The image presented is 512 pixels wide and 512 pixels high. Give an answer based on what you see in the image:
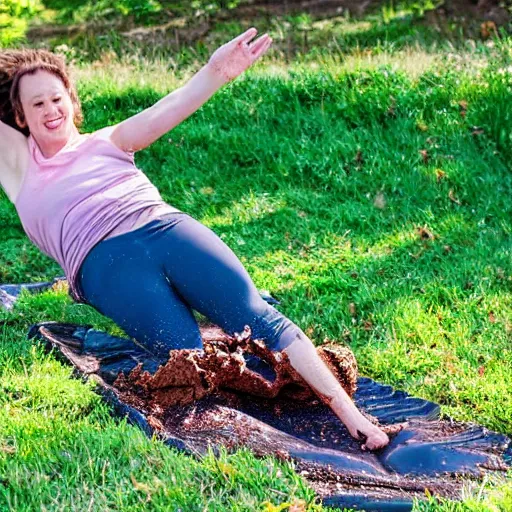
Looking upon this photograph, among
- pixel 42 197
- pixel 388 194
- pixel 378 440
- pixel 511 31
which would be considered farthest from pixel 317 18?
pixel 378 440

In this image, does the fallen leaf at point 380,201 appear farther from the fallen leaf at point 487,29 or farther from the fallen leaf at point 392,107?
the fallen leaf at point 487,29

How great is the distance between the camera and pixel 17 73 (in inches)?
180

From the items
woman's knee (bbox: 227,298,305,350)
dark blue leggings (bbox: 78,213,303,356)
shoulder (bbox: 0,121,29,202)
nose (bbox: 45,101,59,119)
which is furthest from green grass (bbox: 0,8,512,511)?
nose (bbox: 45,101,59,119)

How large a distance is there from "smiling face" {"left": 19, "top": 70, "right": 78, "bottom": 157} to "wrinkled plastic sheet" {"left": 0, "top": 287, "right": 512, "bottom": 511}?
0.99m

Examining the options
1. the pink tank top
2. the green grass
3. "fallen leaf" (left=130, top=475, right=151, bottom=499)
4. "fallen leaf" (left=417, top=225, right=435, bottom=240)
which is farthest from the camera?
"fallen leaf" (left=417, top=225, right=435, bottom=240)

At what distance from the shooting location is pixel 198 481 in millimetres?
3340

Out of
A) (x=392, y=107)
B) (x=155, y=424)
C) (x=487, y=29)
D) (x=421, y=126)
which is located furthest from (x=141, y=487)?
(x=487, y=29)

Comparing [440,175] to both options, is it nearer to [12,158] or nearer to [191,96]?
[191,96]

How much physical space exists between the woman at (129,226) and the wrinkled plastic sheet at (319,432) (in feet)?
0.48

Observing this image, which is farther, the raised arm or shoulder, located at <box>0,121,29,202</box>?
shoulder, located at <box>0,121,29,202</box>

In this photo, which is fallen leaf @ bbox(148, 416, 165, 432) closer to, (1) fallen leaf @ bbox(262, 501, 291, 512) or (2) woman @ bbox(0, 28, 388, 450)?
(2) woman @ bbox(0, 28, 388, 450)

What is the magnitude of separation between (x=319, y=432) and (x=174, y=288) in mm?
905

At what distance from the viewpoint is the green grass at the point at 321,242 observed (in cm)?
340

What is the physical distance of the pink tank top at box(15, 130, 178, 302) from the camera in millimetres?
4312
